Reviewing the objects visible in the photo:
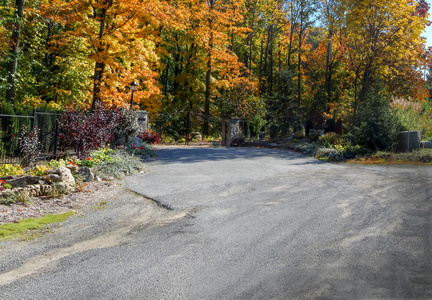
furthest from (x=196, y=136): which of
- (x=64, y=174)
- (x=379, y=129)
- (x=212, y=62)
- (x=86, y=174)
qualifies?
(x=64, y=174)

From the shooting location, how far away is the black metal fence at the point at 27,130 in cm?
1076

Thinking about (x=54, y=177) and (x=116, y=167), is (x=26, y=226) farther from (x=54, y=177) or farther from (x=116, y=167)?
(x=116, y=167)

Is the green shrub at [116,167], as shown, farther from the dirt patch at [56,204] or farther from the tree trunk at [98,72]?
the tree trunk at [98,72]

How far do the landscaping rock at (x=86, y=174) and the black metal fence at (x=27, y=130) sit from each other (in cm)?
228

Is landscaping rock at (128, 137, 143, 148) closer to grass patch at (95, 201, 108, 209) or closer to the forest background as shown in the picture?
the forest background

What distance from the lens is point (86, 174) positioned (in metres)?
9.25

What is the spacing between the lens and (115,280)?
391 centimetres

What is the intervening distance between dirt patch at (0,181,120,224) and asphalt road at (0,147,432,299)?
451 millimetres

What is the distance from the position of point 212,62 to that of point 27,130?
61.3 feet

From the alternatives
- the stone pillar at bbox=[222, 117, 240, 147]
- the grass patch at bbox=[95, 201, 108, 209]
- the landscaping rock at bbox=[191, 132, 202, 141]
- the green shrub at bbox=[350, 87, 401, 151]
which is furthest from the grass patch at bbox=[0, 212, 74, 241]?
the landscaping rock at bbox=[191, 132, 202, 141]

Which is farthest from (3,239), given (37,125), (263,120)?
(263,120)

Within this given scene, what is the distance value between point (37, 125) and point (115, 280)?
8.61 metres

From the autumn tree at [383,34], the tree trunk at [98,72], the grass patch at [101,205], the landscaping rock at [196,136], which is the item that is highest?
the autumn tree at [383,34]

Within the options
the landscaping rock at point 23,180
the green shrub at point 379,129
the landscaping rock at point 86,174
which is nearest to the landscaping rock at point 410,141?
the green shrub at point 379,129
